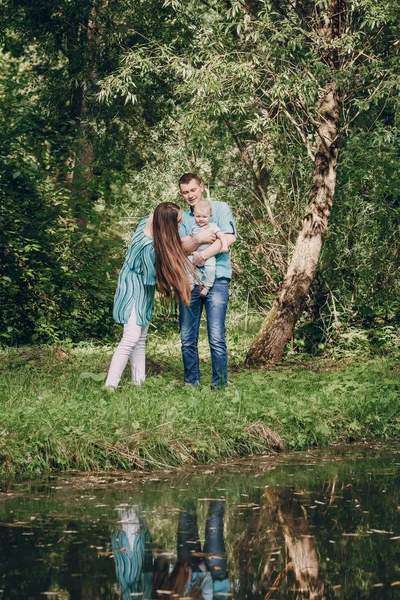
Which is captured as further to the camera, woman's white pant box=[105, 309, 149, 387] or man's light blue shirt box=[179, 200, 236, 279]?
man's light blue shirt box=[179, 200, 236, 279]

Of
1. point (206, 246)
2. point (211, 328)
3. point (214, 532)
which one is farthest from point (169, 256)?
point (214, 532)

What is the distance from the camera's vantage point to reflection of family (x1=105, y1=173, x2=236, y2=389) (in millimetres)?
9453

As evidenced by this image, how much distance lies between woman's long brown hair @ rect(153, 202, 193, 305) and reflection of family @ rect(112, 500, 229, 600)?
4.20m

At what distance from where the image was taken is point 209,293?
32.8 feet

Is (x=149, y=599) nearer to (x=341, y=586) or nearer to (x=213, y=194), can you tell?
(x=341, y=586)

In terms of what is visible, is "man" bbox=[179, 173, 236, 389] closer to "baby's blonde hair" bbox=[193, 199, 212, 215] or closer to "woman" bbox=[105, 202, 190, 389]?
"baby's blonde hair" bbox=[193, 199, 212, 215]

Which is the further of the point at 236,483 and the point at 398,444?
the point at 398,444

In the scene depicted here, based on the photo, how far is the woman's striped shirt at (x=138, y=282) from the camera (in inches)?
374

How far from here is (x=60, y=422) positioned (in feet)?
24.1

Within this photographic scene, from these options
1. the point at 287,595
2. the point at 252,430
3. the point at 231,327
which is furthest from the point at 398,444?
the point at 231,327

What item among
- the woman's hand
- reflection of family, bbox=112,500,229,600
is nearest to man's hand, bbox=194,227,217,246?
the woman's hand

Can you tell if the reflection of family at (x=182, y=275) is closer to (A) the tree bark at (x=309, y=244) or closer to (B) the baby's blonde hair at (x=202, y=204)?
(B) the baby's blonde hair at (x=202, y=204)

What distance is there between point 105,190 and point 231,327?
10.4 ft

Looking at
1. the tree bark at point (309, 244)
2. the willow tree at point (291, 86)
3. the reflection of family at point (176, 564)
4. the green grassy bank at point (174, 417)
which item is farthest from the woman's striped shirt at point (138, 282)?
the reflection of family at point (176, 564)
